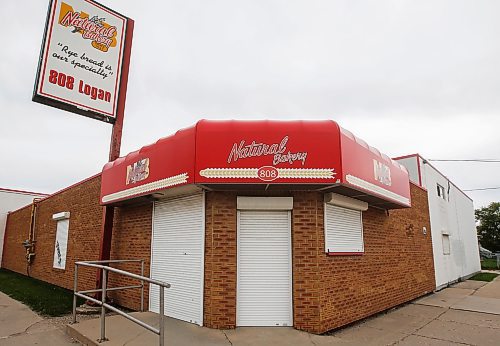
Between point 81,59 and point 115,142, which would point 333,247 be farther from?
point 81,59

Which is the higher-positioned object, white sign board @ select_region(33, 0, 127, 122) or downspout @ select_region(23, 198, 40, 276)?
white sign board @ select_region(33, 0, 127, 122)

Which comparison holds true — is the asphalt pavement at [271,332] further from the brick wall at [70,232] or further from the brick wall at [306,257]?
the brick wall at [70,232]

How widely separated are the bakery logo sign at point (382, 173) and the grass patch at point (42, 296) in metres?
7.34

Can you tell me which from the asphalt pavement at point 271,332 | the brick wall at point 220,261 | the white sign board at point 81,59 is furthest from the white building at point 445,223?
the white sign board at point 81,59

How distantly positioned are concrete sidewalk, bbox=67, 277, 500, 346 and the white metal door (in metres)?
0.27

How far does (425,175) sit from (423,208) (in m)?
1.70

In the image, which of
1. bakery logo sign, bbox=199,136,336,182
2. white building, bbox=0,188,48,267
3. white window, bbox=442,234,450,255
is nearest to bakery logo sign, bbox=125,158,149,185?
bakery logo sign, bbox=199,136,336,182

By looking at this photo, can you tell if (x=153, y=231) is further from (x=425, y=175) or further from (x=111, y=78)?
(x=425, y=175)

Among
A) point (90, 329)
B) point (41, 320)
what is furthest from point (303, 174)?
point (41, 320)

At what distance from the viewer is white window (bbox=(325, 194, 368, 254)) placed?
22.1ft

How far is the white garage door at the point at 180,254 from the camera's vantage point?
6551mm

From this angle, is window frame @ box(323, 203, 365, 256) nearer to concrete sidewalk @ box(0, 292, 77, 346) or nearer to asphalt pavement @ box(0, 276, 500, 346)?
asphalt pavement @ box(0, 276, 500, 346)

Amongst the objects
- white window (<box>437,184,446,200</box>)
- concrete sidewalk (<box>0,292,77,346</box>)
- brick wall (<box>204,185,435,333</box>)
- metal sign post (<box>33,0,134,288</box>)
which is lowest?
concrete sidewalk (<box>0,292,77,346</box>)

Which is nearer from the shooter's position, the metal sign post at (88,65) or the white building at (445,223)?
the metal sign post at (88,65)
